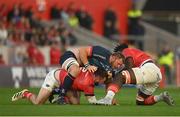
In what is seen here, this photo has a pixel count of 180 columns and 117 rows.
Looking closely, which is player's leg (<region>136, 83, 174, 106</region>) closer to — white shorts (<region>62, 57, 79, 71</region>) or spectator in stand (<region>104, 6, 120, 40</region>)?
white shorts (<region>62, 57, 79, 71</region>)

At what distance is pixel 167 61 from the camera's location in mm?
40438

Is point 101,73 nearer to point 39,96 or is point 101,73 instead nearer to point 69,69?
point 69,69

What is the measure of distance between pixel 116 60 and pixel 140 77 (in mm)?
705

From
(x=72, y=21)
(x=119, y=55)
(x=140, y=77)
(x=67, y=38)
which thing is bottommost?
(x=140, y=77)

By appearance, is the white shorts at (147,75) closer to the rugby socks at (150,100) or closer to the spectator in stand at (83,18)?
the rugby socks at (150,100)

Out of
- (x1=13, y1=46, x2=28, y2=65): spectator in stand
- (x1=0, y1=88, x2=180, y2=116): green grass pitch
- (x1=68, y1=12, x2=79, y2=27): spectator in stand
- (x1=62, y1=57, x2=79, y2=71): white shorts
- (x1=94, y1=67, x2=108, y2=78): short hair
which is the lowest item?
(x1=0, y1=88, x2=180, y2=116): green grass pitch

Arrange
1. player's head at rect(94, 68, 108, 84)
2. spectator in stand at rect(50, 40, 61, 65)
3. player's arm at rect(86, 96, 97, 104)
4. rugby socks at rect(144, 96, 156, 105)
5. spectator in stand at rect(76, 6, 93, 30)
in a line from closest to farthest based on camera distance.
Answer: player's head at rect(94, 68, 108, 84) → player's arm at rect(86, 96, 97, 104) → rugby socks at rect(144, 96, 156, 105) → spectator in stand at rect(50, 40, 61, 65) → spectator in stand at rect(76, 6, 93, 30)

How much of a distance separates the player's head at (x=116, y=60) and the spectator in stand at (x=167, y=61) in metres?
20.5

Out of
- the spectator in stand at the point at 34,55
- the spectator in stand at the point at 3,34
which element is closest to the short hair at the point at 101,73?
the spectator in stand at the point at 3,34

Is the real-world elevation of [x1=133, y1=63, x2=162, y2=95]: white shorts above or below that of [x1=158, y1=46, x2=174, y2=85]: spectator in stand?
below

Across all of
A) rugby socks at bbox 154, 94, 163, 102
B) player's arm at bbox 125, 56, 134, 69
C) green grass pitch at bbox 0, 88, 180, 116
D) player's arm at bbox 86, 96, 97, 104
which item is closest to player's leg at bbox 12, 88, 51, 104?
green grass pitch at bbox 0, 88, 180, 116

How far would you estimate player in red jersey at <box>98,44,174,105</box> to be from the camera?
18.4 m

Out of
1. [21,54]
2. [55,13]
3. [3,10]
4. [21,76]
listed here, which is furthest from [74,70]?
[55,13]

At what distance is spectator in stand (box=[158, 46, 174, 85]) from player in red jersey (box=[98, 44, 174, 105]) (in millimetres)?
19622
